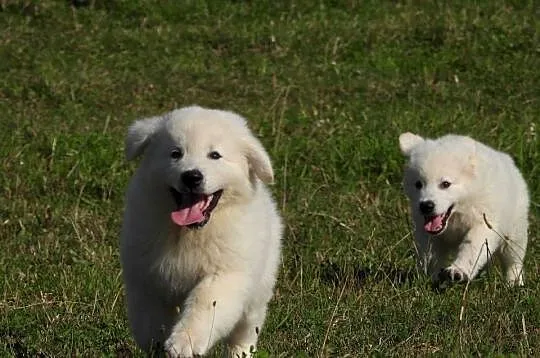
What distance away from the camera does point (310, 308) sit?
690 cm

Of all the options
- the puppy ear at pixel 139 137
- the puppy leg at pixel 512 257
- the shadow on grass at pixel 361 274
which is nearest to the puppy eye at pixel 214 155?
the puppy ear at pixel 139 137

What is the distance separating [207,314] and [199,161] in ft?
2.33

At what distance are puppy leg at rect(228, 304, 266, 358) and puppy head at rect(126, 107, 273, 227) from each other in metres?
0.60

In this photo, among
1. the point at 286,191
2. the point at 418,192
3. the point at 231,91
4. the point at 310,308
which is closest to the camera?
the point at 310,308

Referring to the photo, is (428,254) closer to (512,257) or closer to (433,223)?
(433,223)

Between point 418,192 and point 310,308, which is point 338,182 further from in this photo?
point 310,308

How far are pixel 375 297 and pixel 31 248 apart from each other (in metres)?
2.73

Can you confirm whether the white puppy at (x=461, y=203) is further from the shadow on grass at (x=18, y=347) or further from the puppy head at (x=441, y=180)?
the shadow on grass at (x=18, y=347)

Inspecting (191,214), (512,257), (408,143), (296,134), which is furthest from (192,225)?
(296,134)

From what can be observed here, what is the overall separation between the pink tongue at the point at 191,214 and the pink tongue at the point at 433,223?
2764mm

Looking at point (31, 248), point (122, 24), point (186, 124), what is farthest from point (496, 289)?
point (122, 24)

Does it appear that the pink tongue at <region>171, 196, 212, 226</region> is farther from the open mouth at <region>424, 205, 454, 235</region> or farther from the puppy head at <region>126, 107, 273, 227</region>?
the open mouth at <region>424, 205, 454, 235</region>

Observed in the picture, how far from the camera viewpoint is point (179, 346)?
5105mm

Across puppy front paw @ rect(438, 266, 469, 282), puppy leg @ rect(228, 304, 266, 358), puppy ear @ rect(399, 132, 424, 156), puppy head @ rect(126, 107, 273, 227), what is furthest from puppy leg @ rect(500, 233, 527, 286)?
puppy head @ rect(126, 107, 273, 227)
